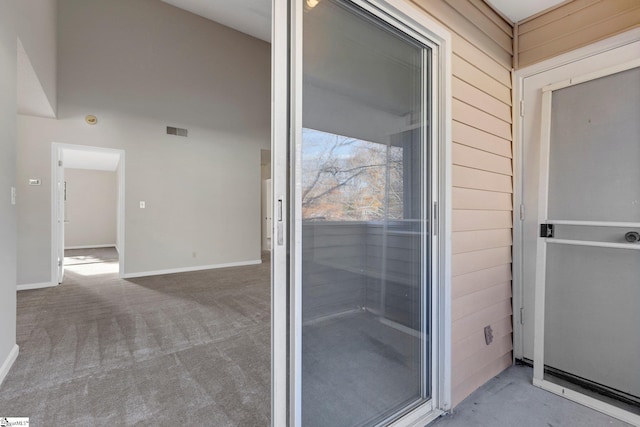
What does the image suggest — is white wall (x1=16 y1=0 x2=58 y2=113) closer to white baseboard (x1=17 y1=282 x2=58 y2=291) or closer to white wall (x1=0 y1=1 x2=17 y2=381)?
white wall (x1=0 y1=1 x2=17 y2=381)

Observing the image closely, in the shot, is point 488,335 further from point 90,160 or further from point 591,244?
point 90,160

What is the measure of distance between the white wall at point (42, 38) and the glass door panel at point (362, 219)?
2.95 metres

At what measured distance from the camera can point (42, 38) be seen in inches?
133

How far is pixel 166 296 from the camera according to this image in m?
3.97

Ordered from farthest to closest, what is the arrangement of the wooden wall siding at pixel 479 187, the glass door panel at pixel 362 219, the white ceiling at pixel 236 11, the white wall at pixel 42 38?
1. the white ceiling at pixel 236 11
2. the white wall at pixel 42 38
3. the wooden wall siding at pixel 479 187
4. the glass door panel at pixel 362 219

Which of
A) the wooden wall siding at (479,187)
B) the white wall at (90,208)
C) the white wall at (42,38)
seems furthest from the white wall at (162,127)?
the wooden wall siding at (479,187)

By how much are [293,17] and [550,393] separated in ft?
8.62

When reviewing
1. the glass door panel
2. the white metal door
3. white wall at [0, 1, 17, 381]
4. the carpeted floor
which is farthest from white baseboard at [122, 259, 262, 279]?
the white metal door

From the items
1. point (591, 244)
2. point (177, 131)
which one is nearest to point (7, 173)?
point (177, 131)

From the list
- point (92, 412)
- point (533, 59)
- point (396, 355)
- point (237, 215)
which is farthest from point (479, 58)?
point (237, 215)

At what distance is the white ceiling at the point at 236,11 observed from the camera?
5207 millimetres

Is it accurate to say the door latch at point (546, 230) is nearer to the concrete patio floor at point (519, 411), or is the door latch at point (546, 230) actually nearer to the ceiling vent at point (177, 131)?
the concrete patio floor at point (519, 411)

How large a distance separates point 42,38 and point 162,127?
2.04 meters

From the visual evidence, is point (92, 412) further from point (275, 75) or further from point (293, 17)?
point (293, 17)
